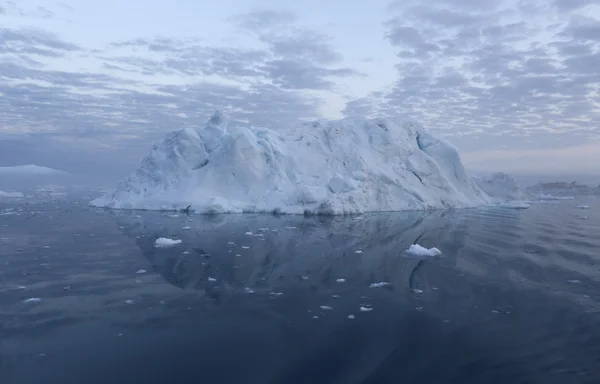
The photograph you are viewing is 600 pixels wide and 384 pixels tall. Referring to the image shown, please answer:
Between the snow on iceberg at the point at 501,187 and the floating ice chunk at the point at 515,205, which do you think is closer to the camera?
the floating ice chunk at the point at 515,205

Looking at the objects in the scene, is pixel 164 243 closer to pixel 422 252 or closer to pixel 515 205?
pixel 422 252

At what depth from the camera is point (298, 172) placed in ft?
74.8

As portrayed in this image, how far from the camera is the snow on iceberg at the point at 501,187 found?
97.5ft

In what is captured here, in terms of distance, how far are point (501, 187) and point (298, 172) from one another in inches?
641

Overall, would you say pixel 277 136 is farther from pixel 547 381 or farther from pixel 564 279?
pixel 547 381

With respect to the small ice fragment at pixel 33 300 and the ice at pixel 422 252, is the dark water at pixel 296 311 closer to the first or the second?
the small ice fragment at pixel 33 300

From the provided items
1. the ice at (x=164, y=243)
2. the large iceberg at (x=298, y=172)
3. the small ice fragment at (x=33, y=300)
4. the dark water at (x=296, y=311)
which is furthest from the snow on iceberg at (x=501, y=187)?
the small ice fragment at (x=33, y=300)

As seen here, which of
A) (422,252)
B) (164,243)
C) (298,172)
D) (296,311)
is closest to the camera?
(296,311)

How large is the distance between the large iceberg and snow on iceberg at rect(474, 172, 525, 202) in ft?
12.9

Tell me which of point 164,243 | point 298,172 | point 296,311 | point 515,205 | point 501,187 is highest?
point 298,172

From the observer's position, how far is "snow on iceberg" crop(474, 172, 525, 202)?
97.5 ft

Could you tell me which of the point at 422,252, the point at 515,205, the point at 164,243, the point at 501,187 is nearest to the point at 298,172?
the point at 164,243

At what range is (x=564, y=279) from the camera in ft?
27.2

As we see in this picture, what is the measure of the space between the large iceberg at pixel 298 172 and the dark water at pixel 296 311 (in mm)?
8148
